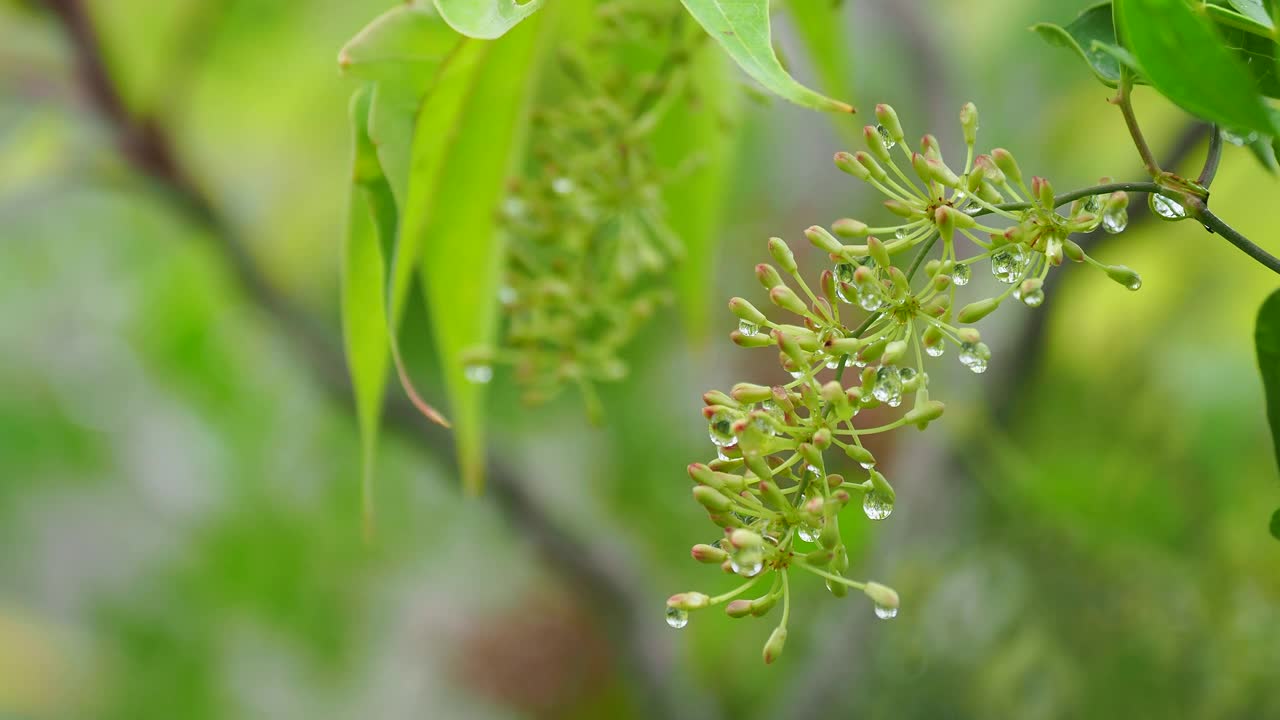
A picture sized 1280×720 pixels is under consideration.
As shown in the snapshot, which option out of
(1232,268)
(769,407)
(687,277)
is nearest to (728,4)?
(769,407)

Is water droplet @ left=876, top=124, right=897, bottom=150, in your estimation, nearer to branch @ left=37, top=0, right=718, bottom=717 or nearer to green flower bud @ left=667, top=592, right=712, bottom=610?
green flower bud @ left=667, top=592, right=712, bottom=610

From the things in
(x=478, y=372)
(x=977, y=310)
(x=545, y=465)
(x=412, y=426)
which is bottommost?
(x=545, y=465)

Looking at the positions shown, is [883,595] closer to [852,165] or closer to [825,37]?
[852,165]

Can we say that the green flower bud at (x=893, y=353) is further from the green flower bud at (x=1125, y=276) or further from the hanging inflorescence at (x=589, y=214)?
the hanging inflorescence at (x=589, y=214)

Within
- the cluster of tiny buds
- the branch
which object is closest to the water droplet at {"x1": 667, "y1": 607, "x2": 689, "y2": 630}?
the cluster of tiny buds

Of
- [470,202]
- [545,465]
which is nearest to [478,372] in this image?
[470,202]

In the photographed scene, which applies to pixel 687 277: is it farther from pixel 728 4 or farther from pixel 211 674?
pixel 211 674

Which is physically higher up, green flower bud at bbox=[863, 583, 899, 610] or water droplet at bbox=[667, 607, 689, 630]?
green flower bud at bbox=[863, 583, 899, 610]
